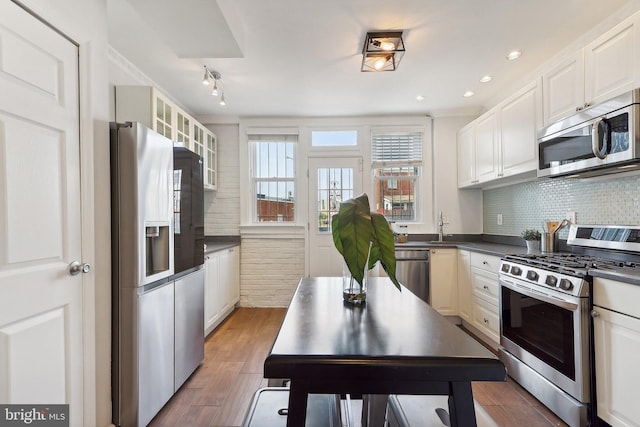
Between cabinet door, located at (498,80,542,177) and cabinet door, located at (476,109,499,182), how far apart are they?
110mm

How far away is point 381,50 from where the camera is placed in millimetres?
2369

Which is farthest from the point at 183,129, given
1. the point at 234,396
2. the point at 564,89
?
the point at 564,89

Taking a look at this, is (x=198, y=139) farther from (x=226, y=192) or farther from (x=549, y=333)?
(x=549, y=333)

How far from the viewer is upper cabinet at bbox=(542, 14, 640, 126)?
5.62ft

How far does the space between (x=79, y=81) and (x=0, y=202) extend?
724 mm

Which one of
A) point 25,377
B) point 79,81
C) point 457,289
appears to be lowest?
point 457,289

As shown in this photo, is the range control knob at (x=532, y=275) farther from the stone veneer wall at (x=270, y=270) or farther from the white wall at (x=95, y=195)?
the stone veneer wall at (x=270, y=270)

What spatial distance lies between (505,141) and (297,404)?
9.92 ft

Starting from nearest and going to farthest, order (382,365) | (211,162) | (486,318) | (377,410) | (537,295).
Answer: (382,365) < (377,410) < (537,295) < (486,318) < (211,162)

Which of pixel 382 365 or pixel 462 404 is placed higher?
pixel 382 365

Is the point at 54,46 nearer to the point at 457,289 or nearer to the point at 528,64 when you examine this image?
the point at 528,64

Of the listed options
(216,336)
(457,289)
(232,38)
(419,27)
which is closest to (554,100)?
(419,27)

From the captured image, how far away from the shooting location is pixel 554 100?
2270 millimetres

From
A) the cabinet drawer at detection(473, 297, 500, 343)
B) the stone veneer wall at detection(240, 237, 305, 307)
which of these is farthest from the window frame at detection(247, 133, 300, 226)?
the cabinet drawer at detection(473, 297, 500, 343)
